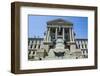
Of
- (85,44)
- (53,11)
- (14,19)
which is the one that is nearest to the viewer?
(14,19)

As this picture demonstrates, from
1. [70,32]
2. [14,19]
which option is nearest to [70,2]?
[70,32]

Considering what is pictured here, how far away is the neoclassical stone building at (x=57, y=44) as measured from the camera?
1.48 metres

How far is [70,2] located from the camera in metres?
1.59

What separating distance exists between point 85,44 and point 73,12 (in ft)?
0.81

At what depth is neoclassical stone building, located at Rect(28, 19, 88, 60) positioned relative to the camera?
1.48m

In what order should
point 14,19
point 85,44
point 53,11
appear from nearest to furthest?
point 14,19
point 53,11
point 85,44

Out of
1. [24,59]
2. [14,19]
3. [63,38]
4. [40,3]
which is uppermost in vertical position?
[40,3]

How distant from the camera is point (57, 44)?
5.05 feet

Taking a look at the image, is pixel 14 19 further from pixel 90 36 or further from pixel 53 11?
pixel 90 36

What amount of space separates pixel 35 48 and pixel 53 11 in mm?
273

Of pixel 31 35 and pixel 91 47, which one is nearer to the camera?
pixel 31 35

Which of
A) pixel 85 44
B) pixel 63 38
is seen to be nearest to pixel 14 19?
pixel 63 38

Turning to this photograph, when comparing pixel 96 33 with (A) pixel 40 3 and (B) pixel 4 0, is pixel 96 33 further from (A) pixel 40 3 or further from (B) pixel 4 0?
(B) pixel 4 0

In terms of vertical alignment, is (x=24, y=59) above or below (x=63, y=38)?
below
